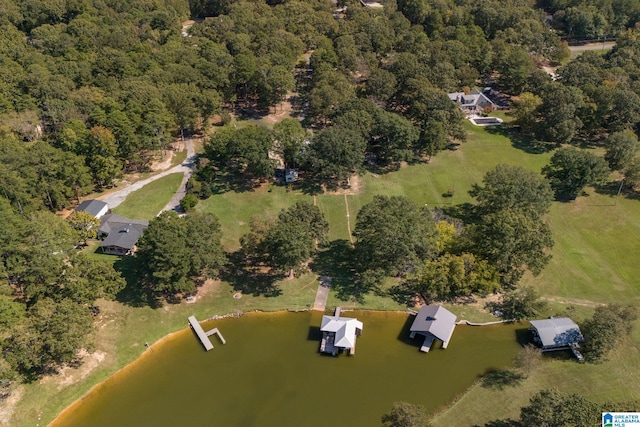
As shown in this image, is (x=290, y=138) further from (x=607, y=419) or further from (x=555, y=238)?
(x=607, y=419)

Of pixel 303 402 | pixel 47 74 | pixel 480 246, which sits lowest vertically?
pixel 303 402

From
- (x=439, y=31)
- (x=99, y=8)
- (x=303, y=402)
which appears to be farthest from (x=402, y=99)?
(x=99, y=8)

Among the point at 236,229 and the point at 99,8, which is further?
the point at 99,8

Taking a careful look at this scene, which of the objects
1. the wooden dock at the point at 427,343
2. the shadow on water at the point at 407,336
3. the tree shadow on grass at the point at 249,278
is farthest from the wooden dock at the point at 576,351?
the tree shadow on grass at the point at 249,278

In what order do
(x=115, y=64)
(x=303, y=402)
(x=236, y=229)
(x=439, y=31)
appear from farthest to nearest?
(x=439, y=31), (x=115, y=64), (x=236, y=229), (x=303, y=402)

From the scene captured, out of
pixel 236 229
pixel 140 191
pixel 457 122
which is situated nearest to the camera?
pixel 236 229

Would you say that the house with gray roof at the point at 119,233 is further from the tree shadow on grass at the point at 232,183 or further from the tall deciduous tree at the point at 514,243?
the tall deciduous tree at the point at 514,243

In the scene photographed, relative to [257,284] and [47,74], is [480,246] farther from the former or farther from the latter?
[47,74]
